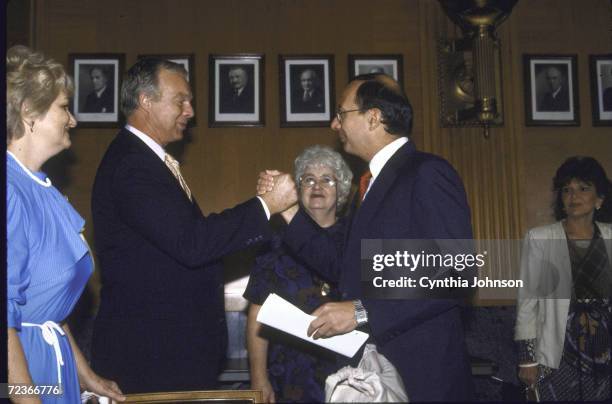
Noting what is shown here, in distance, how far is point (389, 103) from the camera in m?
2.47

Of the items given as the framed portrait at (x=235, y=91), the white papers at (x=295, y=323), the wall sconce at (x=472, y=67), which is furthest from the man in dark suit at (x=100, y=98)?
the white papers at (x=295, y=323)

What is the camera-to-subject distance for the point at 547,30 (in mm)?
4570

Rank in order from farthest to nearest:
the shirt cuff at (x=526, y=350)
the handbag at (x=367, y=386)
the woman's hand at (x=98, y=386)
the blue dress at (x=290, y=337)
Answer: the shirt cuff at (x=526, y=350)
the blue dress at (x=290, y=337)
the woman's hand at (x=98, y=386)
the handbag at (x=367, y=386)

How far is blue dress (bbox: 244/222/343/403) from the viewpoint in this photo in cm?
313

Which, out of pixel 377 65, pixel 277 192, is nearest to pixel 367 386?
pixel 277 192

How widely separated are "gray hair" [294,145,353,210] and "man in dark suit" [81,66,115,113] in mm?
1459

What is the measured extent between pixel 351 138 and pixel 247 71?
2007 millimetres

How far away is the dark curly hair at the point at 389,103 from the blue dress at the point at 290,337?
0.92 metres

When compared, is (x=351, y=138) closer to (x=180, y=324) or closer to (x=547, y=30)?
(x=180, y=324)

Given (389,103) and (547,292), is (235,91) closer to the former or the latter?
(389,103)

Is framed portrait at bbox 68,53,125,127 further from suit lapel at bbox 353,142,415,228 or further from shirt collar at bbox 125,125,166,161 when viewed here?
suit lapel at bbox 353,142,415,228

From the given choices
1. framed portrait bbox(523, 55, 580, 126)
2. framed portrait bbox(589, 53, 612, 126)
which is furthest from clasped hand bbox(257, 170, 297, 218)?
framed portrait bbox(589, 53, 612, 126)

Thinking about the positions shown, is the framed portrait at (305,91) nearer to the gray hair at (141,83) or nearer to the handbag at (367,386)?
the gray hair at (141,83)

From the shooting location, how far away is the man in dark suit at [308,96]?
14.4ft
